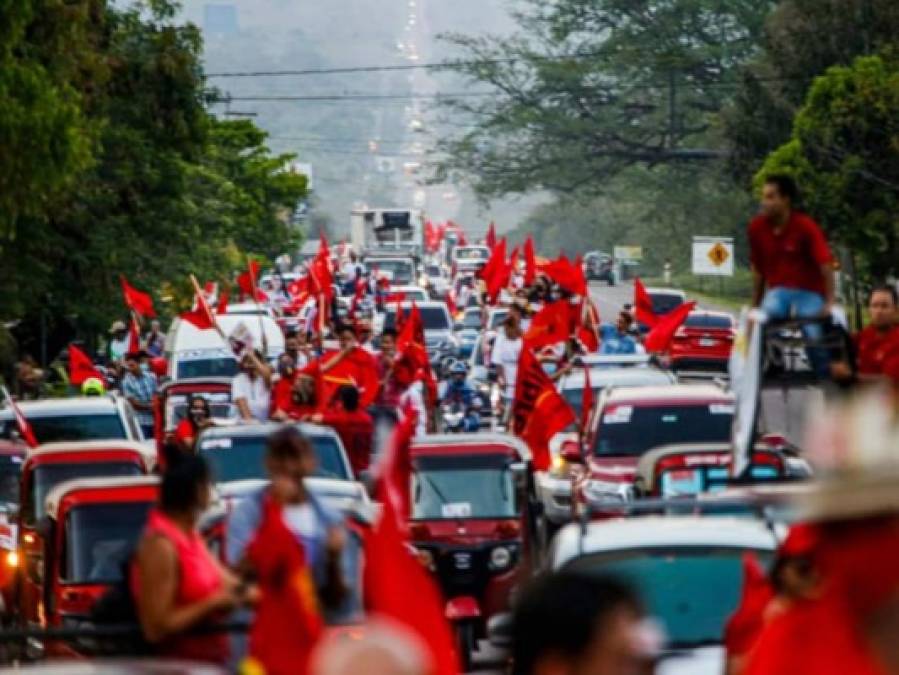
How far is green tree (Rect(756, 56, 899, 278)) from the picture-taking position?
54.2m

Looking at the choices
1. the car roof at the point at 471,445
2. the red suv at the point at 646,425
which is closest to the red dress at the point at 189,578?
the car roof at the point at 471,445

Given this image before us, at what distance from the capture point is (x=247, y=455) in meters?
20.4

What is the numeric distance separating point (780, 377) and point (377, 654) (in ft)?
33.1

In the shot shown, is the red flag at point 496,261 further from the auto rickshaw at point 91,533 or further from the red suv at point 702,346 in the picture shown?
the auto rickshaw at point 91,533

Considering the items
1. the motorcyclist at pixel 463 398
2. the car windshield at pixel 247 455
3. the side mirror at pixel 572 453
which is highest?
the car windshield at pixel 247 455

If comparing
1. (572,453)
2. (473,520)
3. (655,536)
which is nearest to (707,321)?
(572,453)

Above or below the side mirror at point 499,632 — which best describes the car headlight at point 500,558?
below

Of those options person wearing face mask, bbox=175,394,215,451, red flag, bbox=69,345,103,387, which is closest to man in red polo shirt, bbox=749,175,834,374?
person wearing face mask, bbox=175,394,215,451

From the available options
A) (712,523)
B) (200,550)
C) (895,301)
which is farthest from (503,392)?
(200,550)

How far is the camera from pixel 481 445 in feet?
66.0

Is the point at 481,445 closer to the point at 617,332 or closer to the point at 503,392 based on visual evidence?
the point at 503,392

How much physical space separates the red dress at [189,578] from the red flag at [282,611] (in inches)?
7.0

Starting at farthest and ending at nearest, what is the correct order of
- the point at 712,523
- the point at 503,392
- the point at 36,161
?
the point at 503,392 < the point at 36,161 < the point at 712,523

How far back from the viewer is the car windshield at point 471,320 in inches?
2466
